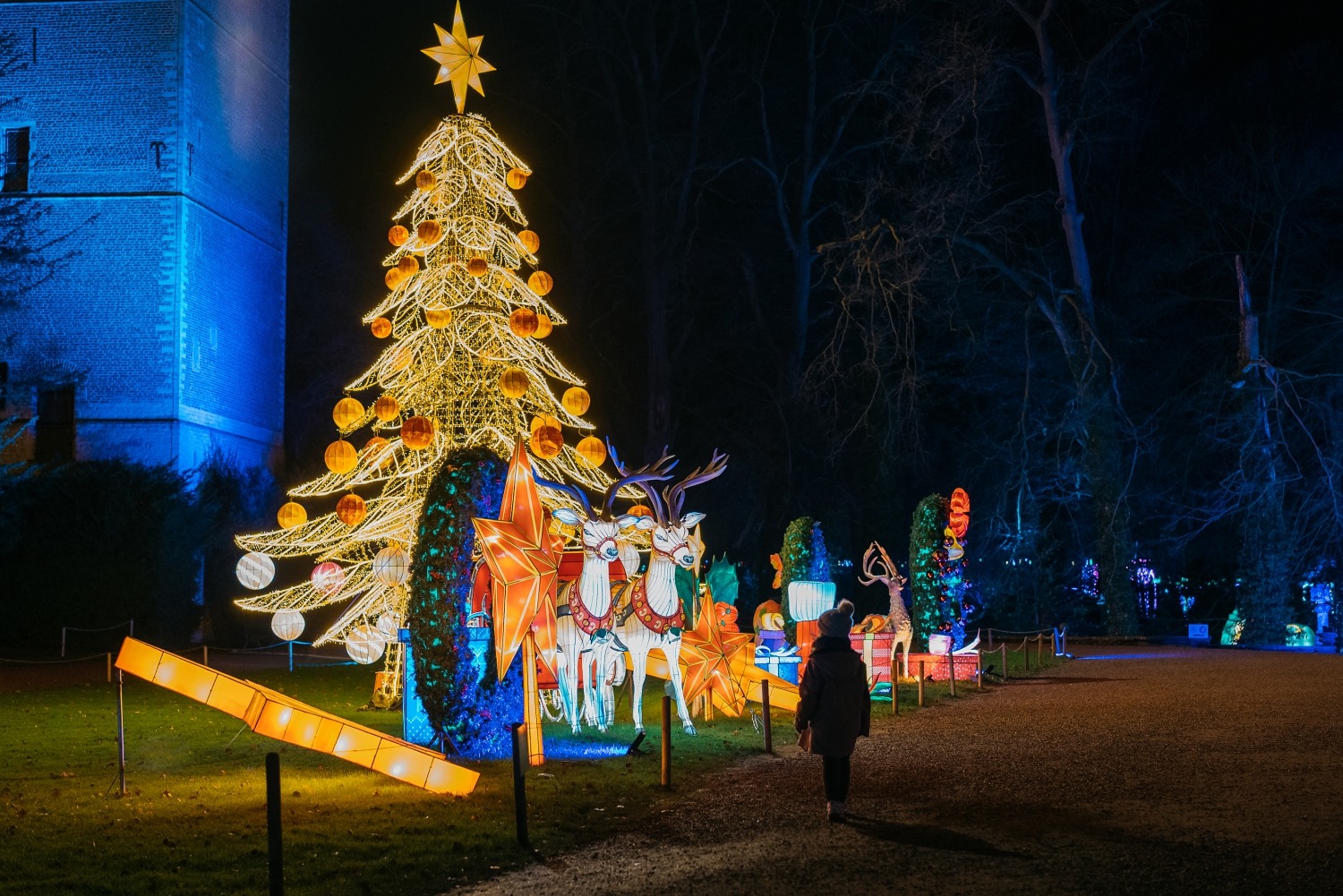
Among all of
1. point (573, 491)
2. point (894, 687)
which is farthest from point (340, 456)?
point (894, 687)

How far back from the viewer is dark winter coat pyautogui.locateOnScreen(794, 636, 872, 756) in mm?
9820

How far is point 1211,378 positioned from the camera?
31.4 metres

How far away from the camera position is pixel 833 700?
9.84m

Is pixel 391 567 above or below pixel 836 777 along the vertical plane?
above

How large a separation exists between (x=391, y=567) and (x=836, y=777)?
9.47m

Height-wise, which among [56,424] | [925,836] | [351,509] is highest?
[56,424]

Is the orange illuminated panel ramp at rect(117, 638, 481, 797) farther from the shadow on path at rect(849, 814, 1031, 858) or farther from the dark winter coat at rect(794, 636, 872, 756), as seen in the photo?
the shadow on path at rect(849, 814, 1031, 858)

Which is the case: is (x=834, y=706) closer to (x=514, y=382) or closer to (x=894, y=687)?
(x=894, y=687)

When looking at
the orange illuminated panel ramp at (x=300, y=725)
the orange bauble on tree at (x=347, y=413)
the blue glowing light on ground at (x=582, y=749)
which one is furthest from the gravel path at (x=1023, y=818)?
the orange bauble on tree at (x=347, y=413)

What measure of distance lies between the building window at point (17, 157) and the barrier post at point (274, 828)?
1268 inches

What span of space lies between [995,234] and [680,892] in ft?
93.3

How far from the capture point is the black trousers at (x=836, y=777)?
32.1 feet

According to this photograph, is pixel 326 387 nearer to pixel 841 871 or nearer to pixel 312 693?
pixel 312 693

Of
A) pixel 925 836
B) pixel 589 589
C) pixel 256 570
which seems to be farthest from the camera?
pixel 256 570
